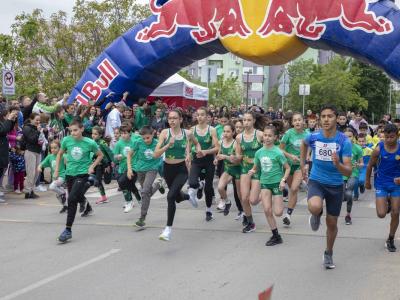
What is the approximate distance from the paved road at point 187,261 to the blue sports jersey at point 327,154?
1014 millimetres

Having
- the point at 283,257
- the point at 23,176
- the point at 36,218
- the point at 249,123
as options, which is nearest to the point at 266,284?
the point at 283,257

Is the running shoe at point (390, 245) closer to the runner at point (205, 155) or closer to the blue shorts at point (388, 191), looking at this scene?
the blue shorts at point (388, 191)

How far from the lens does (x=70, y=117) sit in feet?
49.0

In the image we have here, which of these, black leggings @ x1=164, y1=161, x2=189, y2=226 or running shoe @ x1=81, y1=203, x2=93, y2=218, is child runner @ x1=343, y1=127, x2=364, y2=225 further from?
running shoe @ x1=81, y1=203, x2=93, y2=218

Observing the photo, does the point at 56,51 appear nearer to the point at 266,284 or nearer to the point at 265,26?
the point at 265,26

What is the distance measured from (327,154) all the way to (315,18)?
884cm

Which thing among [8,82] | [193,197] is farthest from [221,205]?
[8,82]

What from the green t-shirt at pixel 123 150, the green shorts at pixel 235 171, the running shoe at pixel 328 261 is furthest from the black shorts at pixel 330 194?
the green t-shirt at pixel 123 150

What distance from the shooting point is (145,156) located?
923 centimetres

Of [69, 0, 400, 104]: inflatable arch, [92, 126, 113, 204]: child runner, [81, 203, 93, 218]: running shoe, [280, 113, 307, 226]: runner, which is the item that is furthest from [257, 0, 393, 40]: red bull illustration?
[81, 203, 93, 218]: running shoe

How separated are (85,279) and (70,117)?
9.26 metres

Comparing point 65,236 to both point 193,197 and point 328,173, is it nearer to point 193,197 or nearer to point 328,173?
point 193,197

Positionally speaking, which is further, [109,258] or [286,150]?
[286,150]

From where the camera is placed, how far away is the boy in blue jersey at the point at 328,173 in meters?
6.51
